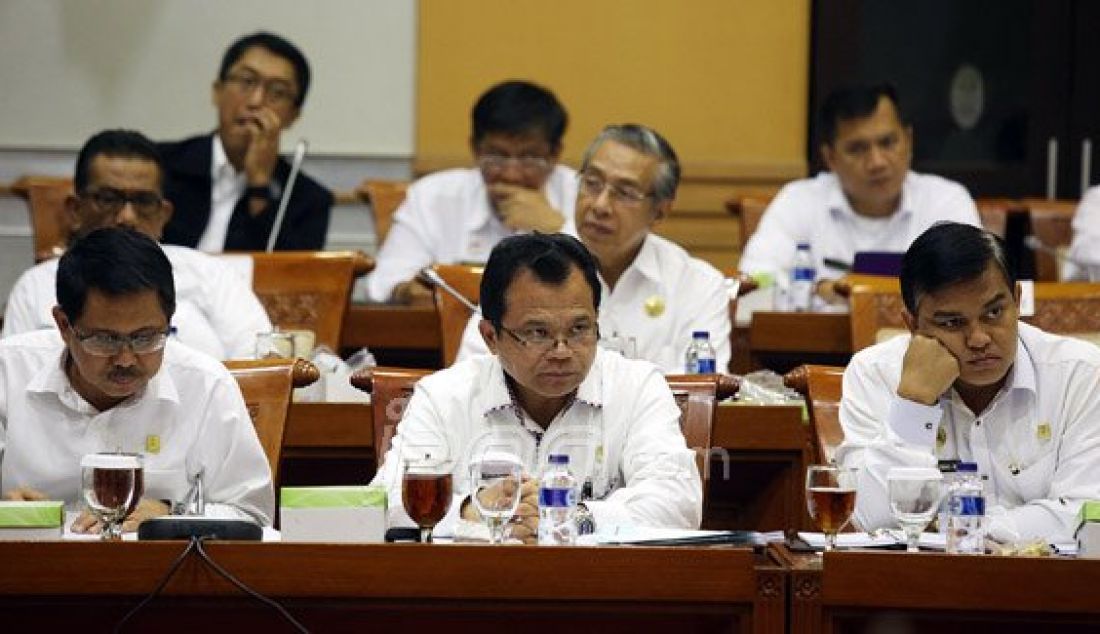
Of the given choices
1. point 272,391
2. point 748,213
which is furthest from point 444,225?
point 272,391

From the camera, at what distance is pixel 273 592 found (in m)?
2.46

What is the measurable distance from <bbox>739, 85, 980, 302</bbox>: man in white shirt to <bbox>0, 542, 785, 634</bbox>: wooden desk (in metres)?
3.26

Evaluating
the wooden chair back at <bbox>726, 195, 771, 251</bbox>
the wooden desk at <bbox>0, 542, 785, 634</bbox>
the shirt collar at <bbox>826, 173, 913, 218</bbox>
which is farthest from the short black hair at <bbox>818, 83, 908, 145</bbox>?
the wooden desk at <bbox>0, 542, 785, 634</bbox>

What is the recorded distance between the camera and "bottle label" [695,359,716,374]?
4.28 m

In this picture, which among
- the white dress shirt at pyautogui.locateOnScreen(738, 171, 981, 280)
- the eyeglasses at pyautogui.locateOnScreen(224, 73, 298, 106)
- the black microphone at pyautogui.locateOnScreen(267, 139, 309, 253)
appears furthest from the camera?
the eyeglasses at pyautogui.locateOnScreen(224, 73, 298, 106)

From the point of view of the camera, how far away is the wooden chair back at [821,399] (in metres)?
3.45

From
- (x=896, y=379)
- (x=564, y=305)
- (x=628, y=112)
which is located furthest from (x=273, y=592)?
(x=628, y=112)

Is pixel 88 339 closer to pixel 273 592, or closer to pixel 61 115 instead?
pixel 273 592

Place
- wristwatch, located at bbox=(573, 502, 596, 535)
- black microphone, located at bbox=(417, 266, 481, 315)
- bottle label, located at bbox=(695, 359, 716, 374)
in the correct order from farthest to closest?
black microphone, located at bbox=(417, 266, 481, 315) < bottle label, located at bbox=(695, 359, 716, 374) < wristwatch, located at bbox=(573, 502, 596, 535)

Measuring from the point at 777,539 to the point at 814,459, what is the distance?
0.81 meters

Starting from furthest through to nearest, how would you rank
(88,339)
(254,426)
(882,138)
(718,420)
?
(882,138) < (718,420) < (254,426) < (88,339)

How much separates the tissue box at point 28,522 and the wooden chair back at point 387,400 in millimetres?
868

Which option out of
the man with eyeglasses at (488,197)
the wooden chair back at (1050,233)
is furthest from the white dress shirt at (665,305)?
the wooden chair back at (1050,233)

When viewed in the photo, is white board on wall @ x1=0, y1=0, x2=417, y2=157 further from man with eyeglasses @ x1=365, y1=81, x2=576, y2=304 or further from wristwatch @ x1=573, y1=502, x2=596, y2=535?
wristwatch @ x1=573, y1=502, x2=596, y2=535
